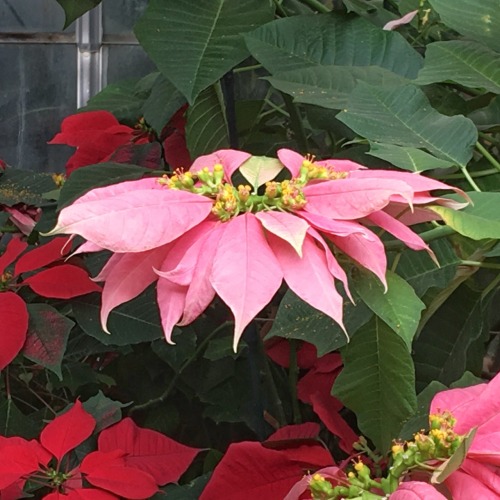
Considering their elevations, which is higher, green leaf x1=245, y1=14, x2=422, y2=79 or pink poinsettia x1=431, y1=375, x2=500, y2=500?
green leaf x1=245, y1=14, x2=422, y2=79

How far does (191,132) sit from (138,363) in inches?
9.6

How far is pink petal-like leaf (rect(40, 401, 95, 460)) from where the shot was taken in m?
0.43

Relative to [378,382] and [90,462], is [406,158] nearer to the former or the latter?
[378,382]

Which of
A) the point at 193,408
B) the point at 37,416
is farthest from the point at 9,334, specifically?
the point at 193,408

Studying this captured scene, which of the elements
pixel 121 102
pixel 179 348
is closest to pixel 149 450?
pixel 179 348

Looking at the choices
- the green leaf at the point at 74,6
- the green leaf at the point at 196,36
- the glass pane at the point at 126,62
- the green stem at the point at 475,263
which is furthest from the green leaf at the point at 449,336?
the glass pane at the point at 126,62

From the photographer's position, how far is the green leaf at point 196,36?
44cm

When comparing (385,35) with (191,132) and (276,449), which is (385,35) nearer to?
(191,132)

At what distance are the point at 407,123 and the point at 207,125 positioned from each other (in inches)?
8.5

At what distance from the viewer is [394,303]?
28cm

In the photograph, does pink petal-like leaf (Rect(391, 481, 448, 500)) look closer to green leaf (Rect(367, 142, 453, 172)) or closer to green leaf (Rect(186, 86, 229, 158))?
green leaf (Rect(367, 142, 453, 172))

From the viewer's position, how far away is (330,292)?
231mm

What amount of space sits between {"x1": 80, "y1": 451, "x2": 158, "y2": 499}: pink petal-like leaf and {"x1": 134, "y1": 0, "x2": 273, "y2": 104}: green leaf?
0.69 feet

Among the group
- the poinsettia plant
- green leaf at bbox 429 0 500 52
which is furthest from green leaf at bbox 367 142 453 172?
green leaf at bbox 429 0 500 52
